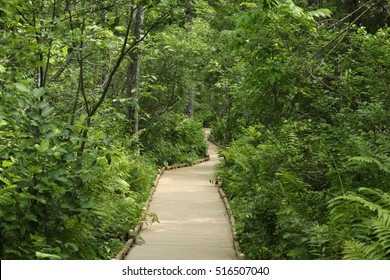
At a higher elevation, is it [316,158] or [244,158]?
[316,158]

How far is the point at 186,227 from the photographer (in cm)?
962

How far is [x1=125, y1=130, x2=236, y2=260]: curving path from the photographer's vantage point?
25.8 ft

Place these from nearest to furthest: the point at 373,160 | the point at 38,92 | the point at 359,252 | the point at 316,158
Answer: the point at 359,252
the point at 38,92
the point at 373,160
the point at 316,158

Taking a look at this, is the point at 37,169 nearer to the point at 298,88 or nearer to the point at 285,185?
the point at 285,185

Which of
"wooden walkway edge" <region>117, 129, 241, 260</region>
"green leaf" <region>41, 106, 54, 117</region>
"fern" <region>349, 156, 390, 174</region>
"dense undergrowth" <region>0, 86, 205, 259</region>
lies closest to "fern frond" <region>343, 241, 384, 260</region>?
"fern" <region>349, 156, 390, 174</region>

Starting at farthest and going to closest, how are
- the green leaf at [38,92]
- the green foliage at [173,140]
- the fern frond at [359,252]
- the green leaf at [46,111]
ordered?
the green foliage at [173,140] → the green leaf at [46,111] → the green leaf at [38,92] → the fern frond at [359,252]

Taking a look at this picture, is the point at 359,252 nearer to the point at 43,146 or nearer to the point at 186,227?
the point at 43,146

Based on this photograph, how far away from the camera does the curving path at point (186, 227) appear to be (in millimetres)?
7871

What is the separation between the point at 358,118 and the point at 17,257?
4809mm

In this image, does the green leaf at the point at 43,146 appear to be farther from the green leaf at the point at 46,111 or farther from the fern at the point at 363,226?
the fern at the point at 363,226

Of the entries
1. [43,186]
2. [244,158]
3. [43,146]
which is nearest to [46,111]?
[43,146]

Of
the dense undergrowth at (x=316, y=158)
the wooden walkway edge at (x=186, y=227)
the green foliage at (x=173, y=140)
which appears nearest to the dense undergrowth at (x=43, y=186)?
the wooden walkway edge at (x=186, y=227)
